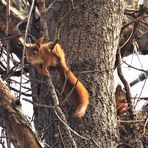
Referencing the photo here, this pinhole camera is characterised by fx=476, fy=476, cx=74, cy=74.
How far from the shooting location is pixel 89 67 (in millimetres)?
3104

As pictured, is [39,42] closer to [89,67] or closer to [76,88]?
[76,88]

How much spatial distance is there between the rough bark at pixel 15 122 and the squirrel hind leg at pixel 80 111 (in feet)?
1.86

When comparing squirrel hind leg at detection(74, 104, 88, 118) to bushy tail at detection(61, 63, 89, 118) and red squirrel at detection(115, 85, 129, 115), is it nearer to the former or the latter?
bushy tail at detection(61, 63, 89, 118)

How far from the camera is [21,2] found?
4.00 meters

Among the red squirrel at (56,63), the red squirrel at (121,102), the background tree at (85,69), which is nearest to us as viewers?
the red squirrel at (56,63)

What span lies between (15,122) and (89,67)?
3.27 feet

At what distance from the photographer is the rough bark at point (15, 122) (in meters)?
2.21

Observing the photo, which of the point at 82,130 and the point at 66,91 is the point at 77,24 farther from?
the point at 82,130

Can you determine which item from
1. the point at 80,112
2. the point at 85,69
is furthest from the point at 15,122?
the point at 85,69

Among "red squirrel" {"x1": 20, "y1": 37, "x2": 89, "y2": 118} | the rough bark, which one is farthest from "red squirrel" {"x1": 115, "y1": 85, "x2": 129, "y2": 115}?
the rough bark

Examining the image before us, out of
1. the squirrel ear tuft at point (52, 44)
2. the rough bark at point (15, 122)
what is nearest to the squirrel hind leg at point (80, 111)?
the squirrel ear tuft at point (52, 44)

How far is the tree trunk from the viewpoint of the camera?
9.68ft

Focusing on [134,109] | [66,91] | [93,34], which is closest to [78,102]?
[66,91]

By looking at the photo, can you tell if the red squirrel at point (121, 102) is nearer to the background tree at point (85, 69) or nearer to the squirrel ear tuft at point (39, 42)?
the background tree at point (85, 69)
